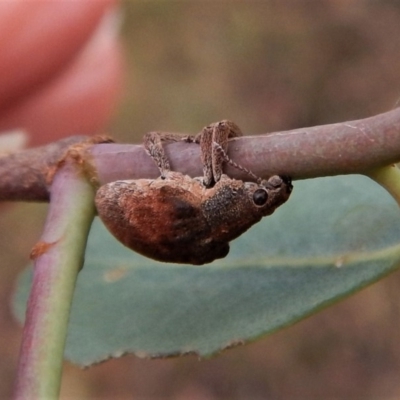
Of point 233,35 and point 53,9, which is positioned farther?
point 233,35

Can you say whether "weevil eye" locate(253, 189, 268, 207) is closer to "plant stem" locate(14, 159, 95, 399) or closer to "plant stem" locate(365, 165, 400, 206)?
"plant stem" locate(365, 165, 400, 206)

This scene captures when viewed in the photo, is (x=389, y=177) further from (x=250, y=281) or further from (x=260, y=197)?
(x=250, y=281)

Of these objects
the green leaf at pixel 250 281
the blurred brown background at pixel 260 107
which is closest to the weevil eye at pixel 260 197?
the green leaf at pixel 250 281

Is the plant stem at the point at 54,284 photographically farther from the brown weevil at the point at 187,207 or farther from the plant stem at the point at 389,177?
the plant stem at the point at 389,177

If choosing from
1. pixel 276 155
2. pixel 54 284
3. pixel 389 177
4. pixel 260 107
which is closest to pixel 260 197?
pixel 276 155

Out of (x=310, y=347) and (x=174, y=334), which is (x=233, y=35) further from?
(x=174, y=334)

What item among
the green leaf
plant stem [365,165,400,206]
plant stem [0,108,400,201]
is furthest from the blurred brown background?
plant stem [365,165,400,206]

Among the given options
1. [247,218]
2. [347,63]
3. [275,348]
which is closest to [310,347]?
[275,348]
